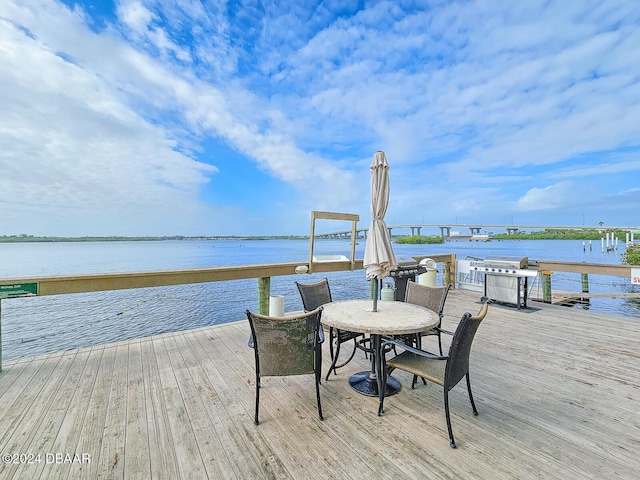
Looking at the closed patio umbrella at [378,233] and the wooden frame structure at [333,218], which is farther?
the wooden frame structure at [333,218]

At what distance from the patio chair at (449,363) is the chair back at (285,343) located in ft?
2.03

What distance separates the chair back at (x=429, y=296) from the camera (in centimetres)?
301

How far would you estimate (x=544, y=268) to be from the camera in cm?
551

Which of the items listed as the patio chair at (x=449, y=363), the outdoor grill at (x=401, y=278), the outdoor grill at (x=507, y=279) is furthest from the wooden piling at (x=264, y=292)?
the outdoor grill at (x=507, y=279)

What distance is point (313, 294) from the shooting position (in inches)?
126

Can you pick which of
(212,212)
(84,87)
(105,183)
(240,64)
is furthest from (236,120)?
(105,183)

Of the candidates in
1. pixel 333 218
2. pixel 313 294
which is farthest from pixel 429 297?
pixel 333 218

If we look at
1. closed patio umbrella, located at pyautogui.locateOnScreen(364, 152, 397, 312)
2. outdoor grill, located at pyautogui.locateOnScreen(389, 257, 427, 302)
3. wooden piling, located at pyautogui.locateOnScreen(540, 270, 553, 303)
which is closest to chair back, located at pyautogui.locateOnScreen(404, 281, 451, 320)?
outdoor grill, located at pyautogui.locateOnScreen(389, 257, 427, 302)

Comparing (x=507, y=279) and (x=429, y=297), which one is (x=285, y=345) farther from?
(x=507, y=279)

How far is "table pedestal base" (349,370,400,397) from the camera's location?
2414mm

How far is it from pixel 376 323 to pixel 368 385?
2.30ft

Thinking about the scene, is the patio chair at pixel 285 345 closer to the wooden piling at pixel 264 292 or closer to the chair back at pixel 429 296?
the chair back at pixel 429 296

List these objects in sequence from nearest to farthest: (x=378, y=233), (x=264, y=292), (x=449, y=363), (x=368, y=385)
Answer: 1. (x=449, y=363)
2. (x=368, y=385)
3. (x=378, y=233)
4. (x=264, y=292)

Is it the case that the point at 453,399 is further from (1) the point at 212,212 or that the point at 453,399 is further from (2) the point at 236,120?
(1) the point at 212,212
